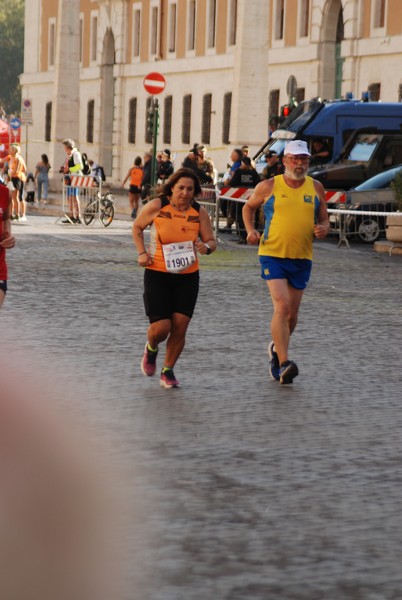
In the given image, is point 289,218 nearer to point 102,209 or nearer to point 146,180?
point 102,209

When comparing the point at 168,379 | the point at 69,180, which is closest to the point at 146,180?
the point at 69,180

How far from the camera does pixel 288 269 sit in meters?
11.3

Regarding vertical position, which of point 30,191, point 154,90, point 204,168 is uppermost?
point 154,90

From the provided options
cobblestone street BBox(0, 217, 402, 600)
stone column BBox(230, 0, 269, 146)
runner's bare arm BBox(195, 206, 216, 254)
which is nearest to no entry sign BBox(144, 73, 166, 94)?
stone column BBox(230, 0, 269, 146)

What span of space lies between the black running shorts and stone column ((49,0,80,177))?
144ft

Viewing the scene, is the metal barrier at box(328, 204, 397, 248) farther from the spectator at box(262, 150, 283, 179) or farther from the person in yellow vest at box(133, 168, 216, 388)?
the person in yellow vest at box(133, 168, 216, 388)

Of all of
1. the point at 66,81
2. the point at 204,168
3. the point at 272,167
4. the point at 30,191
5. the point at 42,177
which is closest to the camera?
the point at 272,167

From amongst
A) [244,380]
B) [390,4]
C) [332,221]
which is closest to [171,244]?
[244,380]

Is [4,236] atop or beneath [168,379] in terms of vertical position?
atop

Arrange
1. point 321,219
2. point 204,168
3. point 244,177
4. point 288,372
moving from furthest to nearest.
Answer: point 204,168 < point 244,177 < point 321,219 < point 288,372

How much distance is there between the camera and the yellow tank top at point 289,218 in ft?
37.0

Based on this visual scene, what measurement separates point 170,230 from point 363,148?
2187 centimetres

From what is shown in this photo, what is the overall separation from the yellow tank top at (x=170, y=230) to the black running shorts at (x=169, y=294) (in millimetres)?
50

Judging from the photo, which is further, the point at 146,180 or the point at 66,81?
the point at 66,81
